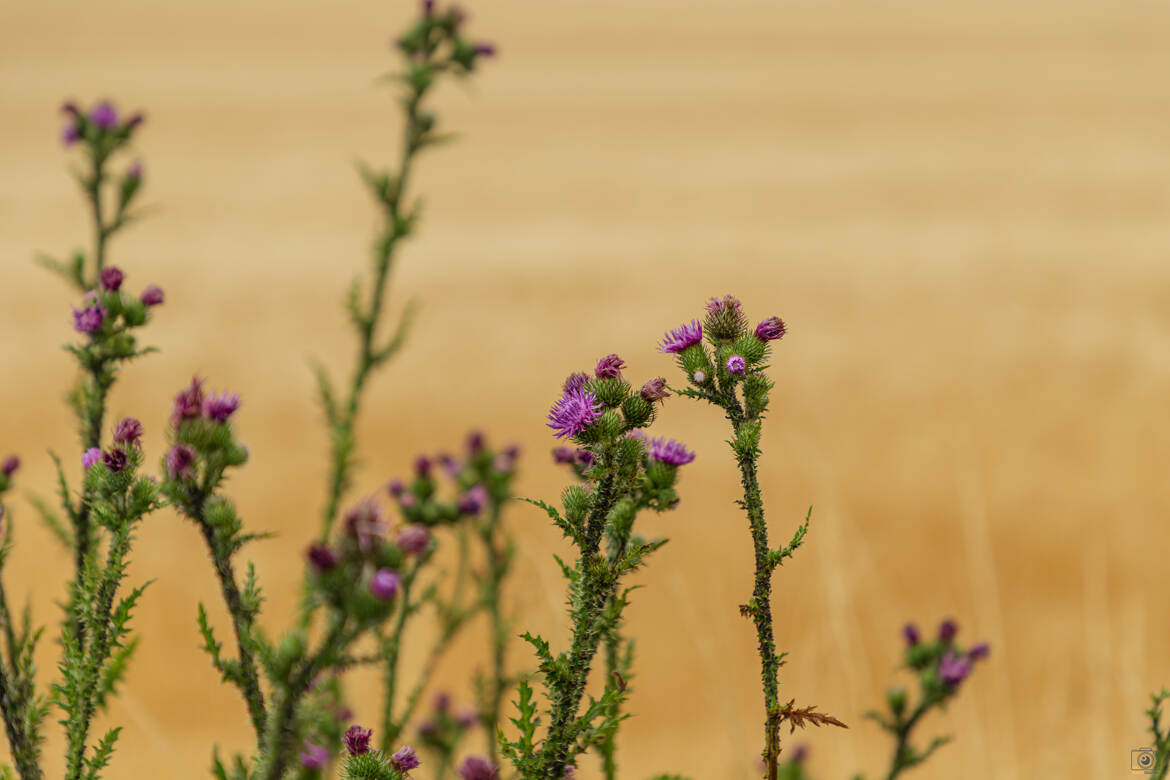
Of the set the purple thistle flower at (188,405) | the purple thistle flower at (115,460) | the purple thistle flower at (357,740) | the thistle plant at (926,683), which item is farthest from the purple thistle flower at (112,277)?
the thistle plant at (926,683)

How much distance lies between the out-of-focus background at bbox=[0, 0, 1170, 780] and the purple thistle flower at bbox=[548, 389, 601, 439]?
7.89 ft

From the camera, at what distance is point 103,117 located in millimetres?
3256

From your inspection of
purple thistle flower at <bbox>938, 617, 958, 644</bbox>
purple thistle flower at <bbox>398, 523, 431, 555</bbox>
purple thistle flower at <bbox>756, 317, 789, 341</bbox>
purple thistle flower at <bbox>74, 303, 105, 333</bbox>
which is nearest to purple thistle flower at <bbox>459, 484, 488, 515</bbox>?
purple thistle flower at <bbox>74, 303, 105, 333</bbox>

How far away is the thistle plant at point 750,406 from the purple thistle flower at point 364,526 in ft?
2.30

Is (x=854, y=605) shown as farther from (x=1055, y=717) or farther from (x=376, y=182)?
(x=376, y=182)

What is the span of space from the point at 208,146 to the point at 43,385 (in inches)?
418

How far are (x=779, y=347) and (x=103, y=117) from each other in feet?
29.5

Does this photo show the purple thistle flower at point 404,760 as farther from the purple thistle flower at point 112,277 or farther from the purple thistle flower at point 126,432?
the purple thistle flower at point 112,277

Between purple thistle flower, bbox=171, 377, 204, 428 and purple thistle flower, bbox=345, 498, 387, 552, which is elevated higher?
purple thistle flower, bbox=171, 377, 204, 428

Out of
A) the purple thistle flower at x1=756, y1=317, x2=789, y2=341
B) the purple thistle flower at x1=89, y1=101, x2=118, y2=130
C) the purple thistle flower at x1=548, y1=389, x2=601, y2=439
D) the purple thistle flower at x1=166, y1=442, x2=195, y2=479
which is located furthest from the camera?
the purple thistle flower at x1=89, y1=101, x2=118, y2=130

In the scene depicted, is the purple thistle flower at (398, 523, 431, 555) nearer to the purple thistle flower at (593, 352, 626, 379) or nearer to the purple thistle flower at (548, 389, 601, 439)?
the purple thistle flower at (548, 389, 601, 439)

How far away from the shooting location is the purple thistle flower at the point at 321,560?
1.05 m

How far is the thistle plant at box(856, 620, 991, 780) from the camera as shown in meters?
2.22

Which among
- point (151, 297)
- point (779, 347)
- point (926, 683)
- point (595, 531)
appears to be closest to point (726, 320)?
point (595, 531)
